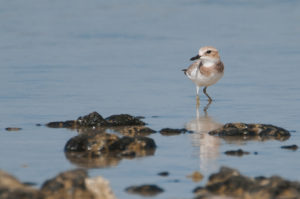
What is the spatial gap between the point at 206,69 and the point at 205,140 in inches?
166

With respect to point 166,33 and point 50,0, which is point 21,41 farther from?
point 50,0

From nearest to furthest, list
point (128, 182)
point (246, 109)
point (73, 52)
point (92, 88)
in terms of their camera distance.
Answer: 1. point (128, 182)
2. point (246, 109)
3. point (92, 88)
4. point (73, 52)

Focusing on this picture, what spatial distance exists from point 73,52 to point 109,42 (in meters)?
1.76

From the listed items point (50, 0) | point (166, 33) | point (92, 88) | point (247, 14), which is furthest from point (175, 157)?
point (50, 0)

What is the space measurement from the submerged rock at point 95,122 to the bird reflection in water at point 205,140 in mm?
896

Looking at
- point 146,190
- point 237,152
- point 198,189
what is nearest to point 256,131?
point 237,152

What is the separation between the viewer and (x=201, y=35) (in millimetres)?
19531

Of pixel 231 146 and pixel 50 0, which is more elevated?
pixel 50 0

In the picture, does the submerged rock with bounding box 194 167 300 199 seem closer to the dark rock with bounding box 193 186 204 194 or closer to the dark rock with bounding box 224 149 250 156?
the dark rock with bounding box 193 186 204 194

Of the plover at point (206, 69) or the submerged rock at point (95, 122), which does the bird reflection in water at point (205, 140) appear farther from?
the plover at point (206, 69)

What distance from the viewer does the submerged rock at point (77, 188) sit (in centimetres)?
620

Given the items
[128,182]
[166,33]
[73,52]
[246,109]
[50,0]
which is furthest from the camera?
[50,0]

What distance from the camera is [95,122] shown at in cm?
1035

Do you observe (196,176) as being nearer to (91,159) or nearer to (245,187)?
(245,187)
